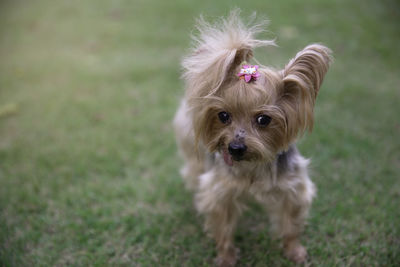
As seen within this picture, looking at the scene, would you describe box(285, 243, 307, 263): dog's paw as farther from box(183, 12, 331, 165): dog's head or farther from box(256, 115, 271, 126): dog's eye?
box(256, 115, 271, 126): dog's eye

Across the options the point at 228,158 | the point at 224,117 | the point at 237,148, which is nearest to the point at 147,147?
the point at 228,158

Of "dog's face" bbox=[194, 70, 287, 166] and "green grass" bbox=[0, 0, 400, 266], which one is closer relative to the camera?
"dog's face" bbox=[194, 70, 287, 166]

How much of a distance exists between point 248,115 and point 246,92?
0.18m

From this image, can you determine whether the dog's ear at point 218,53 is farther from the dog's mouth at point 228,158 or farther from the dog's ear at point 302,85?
the dog's mouth at point 228,158

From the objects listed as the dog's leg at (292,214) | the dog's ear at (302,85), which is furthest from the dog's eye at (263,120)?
the dog's leg at (292,214)

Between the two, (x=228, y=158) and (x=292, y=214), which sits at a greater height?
(x=228, y=158)

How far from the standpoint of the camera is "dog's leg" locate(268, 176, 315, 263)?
262 centimetres

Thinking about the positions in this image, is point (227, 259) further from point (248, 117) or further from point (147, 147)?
point (147, 147)

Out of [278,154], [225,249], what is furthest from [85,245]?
[278,154]

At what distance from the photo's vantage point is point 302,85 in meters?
2.01

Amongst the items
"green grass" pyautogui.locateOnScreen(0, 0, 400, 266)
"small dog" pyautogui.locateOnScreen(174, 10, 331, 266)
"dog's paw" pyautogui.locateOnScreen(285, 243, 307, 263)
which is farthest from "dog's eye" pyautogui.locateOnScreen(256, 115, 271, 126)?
"dog's paw" pyautogui.locateOnScreen(285, 243, 307, 263)

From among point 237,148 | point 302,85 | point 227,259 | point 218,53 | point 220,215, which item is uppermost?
point 218,53

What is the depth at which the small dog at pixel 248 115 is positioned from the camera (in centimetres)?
209

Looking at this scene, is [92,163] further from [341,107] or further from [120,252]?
[341,107]
